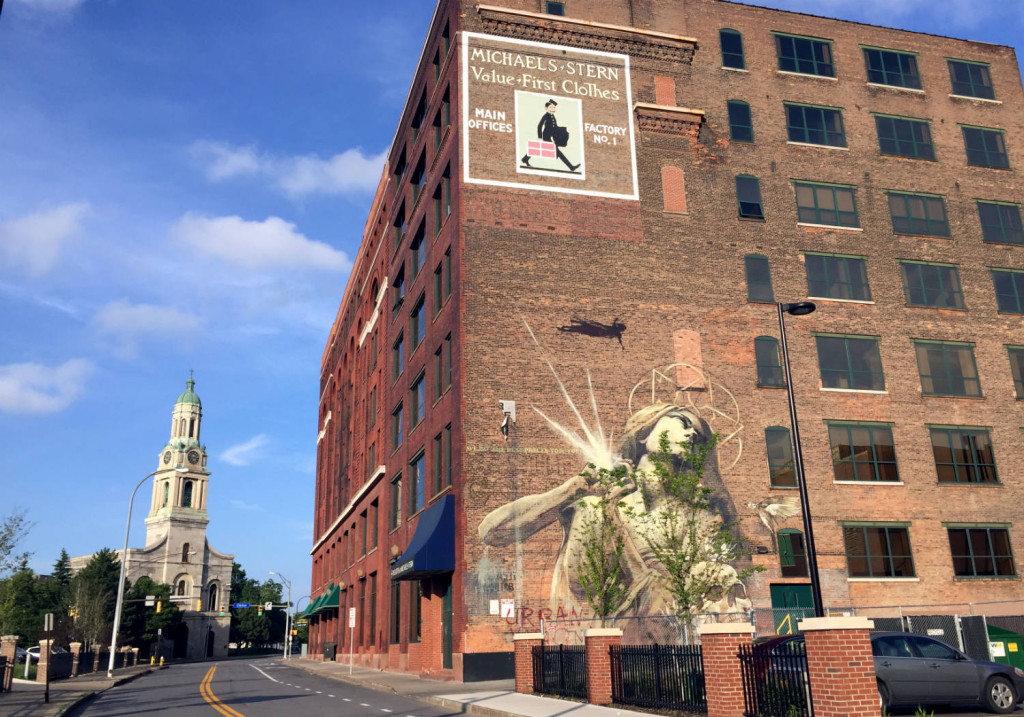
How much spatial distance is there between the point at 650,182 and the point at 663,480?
13.7m

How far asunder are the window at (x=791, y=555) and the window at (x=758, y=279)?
10.1m

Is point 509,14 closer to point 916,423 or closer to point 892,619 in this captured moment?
point 916,423

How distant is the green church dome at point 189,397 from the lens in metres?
149

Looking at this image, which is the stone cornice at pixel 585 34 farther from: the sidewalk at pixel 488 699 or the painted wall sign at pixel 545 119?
the sidewalk at pixel 488 699

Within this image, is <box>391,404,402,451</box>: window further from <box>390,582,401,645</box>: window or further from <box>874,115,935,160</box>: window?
<box>874,115,935,160</box>: window

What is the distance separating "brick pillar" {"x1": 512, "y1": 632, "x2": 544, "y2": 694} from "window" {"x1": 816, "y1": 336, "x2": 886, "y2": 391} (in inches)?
749

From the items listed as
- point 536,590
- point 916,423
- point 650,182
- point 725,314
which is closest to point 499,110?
point 650,182

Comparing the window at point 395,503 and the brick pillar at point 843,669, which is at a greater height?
the window at point 395,503

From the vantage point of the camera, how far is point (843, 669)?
13273mm

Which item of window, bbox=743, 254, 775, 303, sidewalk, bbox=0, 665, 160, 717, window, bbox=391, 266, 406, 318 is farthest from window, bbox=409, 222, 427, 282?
sidewalk, bbox=0, 665, 160, 717

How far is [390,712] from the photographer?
20.9 meters

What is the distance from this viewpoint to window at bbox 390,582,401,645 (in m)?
42.4

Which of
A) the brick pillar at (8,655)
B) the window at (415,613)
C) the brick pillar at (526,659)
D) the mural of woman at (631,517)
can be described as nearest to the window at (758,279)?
the mural of woman at (631,517)

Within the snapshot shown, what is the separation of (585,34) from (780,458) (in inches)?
815
